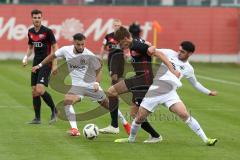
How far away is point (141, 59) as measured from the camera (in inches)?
540

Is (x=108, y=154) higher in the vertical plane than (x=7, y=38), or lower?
higher

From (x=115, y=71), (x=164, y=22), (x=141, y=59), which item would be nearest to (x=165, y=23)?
(x=164, y=22)

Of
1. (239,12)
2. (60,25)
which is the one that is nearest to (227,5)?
(239,12)

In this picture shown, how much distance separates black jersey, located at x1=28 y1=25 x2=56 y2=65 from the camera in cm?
1705

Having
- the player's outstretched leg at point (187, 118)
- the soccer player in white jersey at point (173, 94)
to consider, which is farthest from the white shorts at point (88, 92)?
the player's outstretched leg at point (187, 118)

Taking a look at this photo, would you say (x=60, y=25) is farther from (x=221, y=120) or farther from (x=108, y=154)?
(x=108, y=154)

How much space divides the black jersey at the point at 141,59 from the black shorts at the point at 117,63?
4.52 meters

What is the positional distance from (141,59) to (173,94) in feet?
2.97

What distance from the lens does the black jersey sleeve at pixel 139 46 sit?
13.5 m

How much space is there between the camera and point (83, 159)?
11.9m

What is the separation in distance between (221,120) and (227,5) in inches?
1057

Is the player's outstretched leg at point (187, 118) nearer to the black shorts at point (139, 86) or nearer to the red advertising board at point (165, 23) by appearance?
the black shorts at point (139, 86)

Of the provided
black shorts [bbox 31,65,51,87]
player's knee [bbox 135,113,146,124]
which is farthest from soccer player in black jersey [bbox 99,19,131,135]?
black shorts [bbox 31,65,51,87]

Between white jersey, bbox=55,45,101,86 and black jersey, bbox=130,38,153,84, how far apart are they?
1069 millimetres
